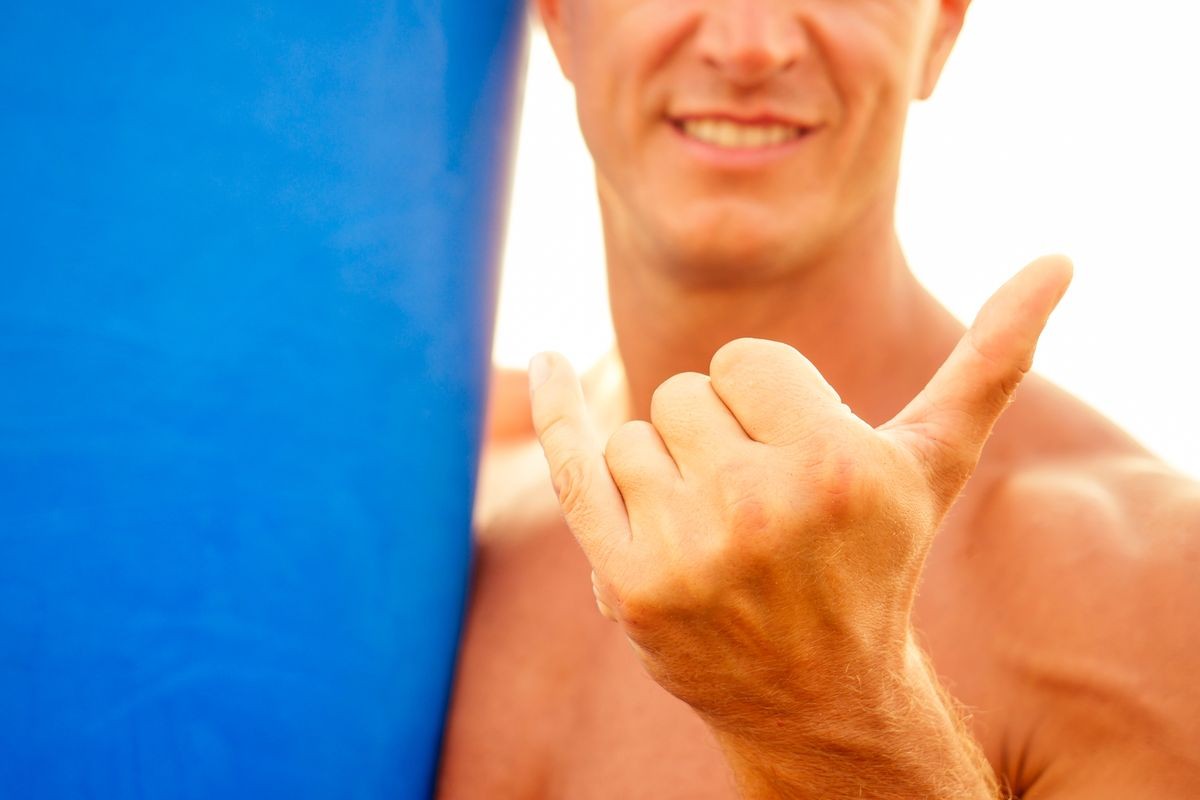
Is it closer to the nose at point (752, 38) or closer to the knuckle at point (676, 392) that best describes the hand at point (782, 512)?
the knuckle at point (676, 392)

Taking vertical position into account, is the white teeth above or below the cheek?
below

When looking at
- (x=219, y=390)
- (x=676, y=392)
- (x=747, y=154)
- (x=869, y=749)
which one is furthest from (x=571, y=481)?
(x=747, y=154)

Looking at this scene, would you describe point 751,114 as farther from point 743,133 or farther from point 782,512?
point 782,512

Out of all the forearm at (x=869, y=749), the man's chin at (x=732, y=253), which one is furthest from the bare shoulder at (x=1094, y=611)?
the man's chin at (x=732, y=253)

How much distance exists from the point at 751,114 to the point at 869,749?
0.56 m

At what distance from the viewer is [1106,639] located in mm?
770

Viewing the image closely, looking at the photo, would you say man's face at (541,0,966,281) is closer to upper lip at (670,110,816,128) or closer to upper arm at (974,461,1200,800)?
upper lip at (670,110,816,128)

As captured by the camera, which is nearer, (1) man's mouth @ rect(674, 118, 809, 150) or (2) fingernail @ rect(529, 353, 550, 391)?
(2) fingernail @ rect(529, 353, 550, 391)

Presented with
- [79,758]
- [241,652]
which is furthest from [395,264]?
[79,758]

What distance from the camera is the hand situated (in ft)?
1.81

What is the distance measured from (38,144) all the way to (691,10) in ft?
1.75

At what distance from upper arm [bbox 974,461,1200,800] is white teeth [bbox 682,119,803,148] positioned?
0.37 metres

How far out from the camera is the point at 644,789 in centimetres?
89

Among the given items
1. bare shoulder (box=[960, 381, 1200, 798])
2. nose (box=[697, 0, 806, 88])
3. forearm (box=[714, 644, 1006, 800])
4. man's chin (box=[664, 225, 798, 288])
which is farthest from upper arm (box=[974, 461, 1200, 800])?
nose (box=[697, 0, 806, 88])
